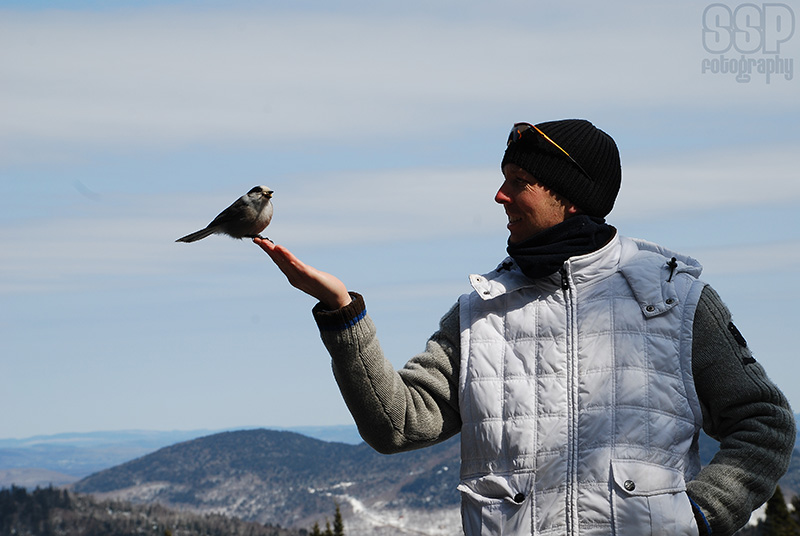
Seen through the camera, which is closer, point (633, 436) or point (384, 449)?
point (633, 436)

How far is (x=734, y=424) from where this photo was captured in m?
5.87

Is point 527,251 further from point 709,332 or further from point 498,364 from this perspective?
point 709,332

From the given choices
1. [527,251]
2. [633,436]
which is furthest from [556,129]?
[633,436]

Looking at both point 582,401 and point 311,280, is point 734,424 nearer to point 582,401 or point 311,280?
point 582,401

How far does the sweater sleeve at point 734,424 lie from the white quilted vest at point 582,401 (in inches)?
4.7

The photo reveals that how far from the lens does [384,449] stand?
6043 mm

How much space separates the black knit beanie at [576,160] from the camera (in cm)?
604

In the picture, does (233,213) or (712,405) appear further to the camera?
(233,213)

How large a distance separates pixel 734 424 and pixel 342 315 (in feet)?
8.46

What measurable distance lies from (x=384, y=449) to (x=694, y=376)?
6.64 ft

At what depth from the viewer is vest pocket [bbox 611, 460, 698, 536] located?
17.9 ft

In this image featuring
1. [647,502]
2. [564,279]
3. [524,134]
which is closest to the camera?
[647,502]

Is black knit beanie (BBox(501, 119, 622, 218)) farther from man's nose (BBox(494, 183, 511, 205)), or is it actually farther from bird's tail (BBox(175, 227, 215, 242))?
bird's tail (BBox(175, 227, 215, 242))

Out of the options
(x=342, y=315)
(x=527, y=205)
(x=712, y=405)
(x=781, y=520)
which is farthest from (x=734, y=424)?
(x=781, y=520)
